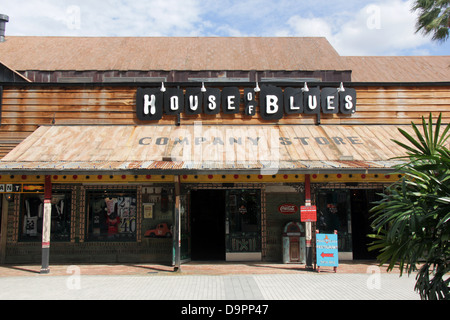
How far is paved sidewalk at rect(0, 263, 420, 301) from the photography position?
7599 millimetres

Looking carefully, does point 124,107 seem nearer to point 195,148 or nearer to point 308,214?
point 195,148

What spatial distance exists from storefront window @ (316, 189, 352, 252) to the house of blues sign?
302cm

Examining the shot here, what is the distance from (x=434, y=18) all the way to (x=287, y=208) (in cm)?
893

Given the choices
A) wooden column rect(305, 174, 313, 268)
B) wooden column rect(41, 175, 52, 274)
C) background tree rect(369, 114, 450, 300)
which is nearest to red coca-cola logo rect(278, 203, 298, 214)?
wooden column rect(305, 174, 313, 268)

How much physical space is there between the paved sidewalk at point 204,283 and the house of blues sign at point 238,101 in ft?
17.5

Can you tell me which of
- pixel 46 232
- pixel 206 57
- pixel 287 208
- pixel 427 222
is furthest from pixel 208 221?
pixel 427 222

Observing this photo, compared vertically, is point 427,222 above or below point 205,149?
below

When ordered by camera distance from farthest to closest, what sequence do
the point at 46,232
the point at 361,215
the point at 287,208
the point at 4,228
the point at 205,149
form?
1. the point at 361,215
2. the point at 287,208
3. the point at 4,228
4. the point at 205,149
5. the point at 46,232

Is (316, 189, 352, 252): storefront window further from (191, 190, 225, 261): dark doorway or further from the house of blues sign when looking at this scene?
(191, 190, 225, 261): dark doorway

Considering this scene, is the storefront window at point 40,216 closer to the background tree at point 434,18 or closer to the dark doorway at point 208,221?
the dark doorway at point 208,221

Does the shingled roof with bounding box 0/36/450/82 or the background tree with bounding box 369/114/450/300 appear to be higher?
the shingled roof with bounding box 0/36/450/82

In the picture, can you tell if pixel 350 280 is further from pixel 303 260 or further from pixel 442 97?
pixel 442 97

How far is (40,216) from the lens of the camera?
12539 mm

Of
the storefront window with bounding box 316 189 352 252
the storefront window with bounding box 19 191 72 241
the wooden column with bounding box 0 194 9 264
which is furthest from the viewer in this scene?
the storefront window with bounding box 316 189 352 252
